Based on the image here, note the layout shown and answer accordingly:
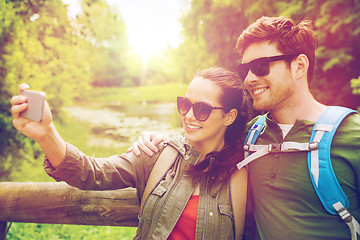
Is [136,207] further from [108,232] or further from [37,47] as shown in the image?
[37,47]

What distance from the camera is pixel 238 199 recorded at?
1.66 m

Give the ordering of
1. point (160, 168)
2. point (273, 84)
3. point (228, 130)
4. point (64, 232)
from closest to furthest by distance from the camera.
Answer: point (160, 168) < point (273, 84) < point (228, 130) < point (64, 232)

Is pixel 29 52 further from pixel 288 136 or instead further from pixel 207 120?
pixel 288 136

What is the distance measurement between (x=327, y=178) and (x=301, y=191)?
6.6 inches

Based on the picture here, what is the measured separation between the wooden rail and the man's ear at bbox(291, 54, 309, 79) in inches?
60.4

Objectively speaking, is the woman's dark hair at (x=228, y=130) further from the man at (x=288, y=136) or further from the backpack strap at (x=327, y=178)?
the backpack strap at (x=327, y=178)

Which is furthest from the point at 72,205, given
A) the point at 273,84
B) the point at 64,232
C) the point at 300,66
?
the point at 64,232

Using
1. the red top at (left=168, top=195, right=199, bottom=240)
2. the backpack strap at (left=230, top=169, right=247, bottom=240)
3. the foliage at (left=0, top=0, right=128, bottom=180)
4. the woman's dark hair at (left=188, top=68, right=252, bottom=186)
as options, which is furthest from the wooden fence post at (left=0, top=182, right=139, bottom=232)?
the foliage at (left=0, top=0, right=128, bottom=180)

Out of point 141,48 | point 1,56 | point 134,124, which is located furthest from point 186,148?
point 141,48

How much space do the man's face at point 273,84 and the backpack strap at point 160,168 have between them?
0.72 metres

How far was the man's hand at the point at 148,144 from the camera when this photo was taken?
180cm

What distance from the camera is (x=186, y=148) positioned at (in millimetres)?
1875

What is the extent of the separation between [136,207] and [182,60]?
10.9 meters

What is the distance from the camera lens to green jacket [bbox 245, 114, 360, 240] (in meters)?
1.51
